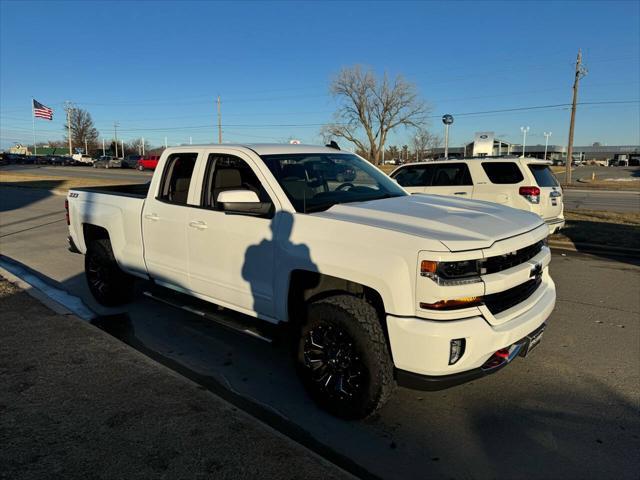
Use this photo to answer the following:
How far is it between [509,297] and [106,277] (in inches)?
177

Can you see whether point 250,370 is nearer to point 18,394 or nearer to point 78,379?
point 78,379

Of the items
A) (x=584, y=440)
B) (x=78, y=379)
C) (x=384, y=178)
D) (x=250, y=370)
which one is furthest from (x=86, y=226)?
(x=584, y=440)

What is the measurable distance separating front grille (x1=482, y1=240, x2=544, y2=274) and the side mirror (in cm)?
166

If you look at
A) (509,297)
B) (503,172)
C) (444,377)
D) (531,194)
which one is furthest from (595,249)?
(444,377)

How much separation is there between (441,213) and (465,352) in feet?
3.71

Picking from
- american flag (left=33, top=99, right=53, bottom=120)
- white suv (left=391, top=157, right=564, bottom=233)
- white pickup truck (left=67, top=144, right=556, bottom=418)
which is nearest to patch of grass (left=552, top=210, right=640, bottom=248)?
white suv (left=391, top=157, right=564, bottom=233)

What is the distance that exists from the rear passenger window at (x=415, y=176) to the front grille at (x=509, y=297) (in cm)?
683

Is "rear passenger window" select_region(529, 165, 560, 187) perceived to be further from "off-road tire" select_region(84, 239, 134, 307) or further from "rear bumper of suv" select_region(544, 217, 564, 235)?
"off-road tire" select_region(84, 239, 134, 307)

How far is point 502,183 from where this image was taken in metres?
9.27

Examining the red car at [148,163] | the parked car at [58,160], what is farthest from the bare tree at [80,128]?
the red car at [148,163]

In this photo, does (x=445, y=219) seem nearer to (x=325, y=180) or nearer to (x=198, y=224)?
(x=325, y=180)

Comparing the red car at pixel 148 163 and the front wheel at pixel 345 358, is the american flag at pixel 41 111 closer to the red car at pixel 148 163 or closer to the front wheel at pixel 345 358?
the red car at pixel 148 163

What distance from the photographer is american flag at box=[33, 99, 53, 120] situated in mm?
59438

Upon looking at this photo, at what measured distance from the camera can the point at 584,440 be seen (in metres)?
3.07
